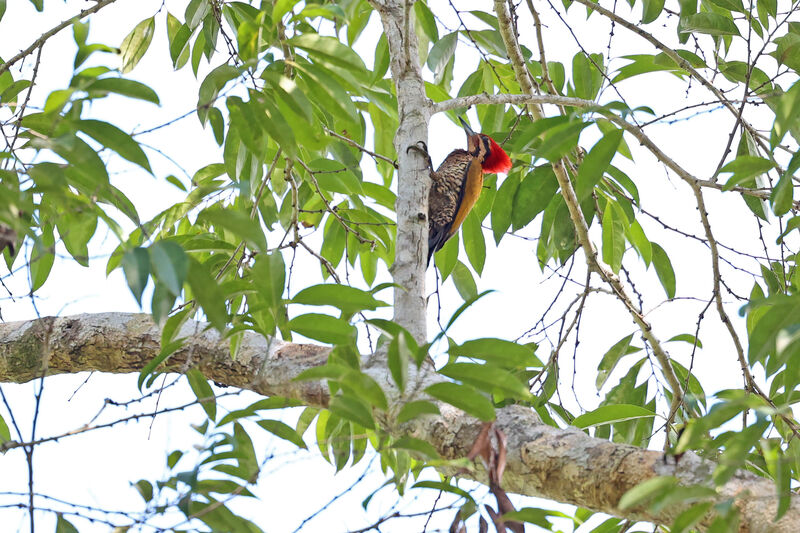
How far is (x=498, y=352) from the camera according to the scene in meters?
1.39

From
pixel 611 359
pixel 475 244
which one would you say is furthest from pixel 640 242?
pixel 475 244

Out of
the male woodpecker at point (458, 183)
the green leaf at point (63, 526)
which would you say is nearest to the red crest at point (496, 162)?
the male woodpecker at point (458, 183)

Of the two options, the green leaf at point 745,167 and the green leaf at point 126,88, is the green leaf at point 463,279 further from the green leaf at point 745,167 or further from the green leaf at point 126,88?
the green leaf at point 126,88

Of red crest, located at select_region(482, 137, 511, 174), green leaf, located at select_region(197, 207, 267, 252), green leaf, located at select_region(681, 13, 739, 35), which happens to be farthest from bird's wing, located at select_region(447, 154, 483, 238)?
green leaf, located at select_region(197, 207, 267, 252)

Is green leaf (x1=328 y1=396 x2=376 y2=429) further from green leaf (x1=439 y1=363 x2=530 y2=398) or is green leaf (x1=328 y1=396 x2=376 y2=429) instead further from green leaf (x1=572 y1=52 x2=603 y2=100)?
green leaf (x1=572 y1=52 x2=603 y2=100)

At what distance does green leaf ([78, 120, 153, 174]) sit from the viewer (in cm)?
122

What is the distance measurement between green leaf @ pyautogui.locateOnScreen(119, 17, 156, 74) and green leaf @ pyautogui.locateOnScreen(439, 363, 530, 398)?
1781 millimetres

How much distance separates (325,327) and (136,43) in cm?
160

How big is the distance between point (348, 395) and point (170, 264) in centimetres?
38

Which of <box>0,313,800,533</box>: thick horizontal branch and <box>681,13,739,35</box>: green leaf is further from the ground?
<box>681,13,739,35</box>: green leaf

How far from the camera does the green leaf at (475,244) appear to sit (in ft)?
8.34

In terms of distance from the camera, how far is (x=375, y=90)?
2205 millimetres

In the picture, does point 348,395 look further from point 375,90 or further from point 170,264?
point 375,90

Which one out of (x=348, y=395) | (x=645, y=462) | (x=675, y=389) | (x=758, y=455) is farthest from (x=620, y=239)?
(x=348, y=395)
